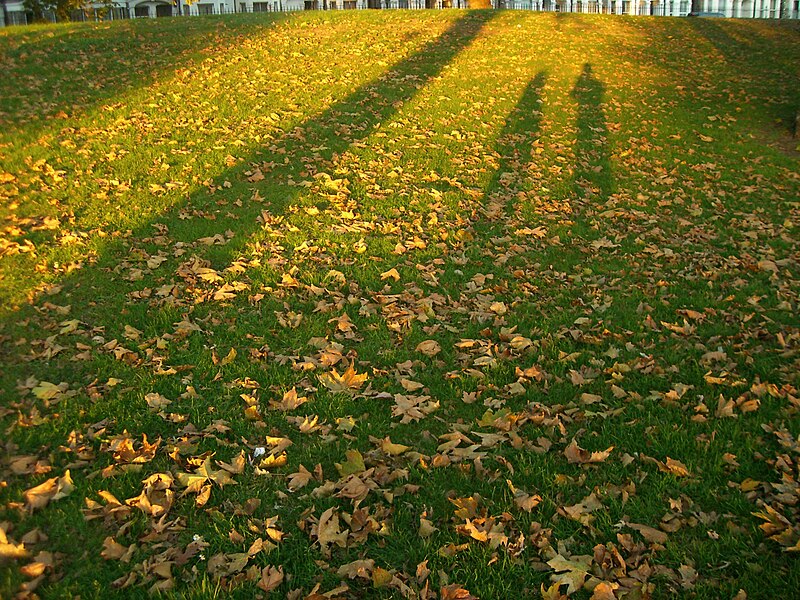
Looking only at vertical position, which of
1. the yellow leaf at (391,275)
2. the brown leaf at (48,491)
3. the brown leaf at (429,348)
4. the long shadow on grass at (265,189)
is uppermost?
the long shadow on grass at (265,189)

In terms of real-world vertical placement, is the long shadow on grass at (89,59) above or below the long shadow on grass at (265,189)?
above

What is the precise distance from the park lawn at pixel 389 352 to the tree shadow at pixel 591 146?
3.8 inches

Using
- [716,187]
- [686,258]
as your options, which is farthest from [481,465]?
[716,187]

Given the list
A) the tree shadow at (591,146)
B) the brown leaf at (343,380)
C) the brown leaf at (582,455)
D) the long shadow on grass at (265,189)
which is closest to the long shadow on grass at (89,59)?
the long shadow on grass at (265,189)

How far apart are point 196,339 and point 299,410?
1321 millimetres

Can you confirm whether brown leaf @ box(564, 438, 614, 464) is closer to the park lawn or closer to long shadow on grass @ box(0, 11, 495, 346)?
the park lawn

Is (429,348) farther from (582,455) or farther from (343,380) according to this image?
(582,455)

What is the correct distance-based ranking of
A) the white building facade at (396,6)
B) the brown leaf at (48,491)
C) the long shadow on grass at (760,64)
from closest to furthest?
the brown leaf at (48,491) → the long shadow on grass at (760,64) → the white building facade at (396,6)

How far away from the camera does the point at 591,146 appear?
453 inches

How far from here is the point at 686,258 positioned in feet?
24.2

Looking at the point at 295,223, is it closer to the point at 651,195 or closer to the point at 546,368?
the point at 546,368

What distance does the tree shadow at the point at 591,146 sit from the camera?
380 inches

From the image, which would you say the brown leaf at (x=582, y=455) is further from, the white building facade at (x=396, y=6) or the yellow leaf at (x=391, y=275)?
the white building facade at (x=396, y=6)

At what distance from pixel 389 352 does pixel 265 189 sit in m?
4.32
